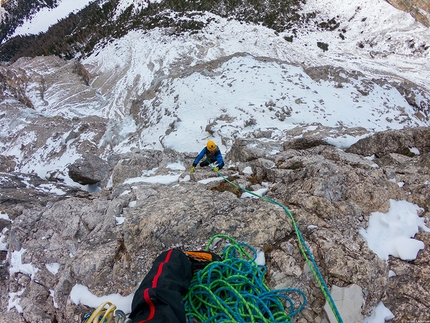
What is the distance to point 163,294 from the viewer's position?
2318mm

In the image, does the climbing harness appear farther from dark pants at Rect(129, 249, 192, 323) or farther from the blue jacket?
the blue jacket

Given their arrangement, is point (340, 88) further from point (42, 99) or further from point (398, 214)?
point (42, 99)

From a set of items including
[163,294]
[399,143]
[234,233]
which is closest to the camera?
[163,294]

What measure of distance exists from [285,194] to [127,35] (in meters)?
32.4

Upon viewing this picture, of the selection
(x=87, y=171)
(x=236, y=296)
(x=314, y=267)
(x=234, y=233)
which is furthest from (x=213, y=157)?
(x=87, y=171)

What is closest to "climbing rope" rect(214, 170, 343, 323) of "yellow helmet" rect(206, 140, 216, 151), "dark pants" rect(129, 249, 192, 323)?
"dark pants" rect(129, 249, 192, 323)

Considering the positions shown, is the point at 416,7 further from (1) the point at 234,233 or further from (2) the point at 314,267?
(1) the point at 234,233

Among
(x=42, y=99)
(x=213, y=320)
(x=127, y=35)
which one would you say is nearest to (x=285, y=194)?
(x=213, y=320)

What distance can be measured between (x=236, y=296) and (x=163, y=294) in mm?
810

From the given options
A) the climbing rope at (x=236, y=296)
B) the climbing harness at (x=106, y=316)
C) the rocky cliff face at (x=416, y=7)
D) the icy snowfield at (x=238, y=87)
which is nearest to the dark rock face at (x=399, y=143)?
the icy snowfield at (x=238, y=87)

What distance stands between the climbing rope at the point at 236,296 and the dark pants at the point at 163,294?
0.20 metres

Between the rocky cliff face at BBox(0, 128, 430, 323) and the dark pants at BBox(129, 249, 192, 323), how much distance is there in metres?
0.81

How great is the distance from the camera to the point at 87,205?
5324 mm

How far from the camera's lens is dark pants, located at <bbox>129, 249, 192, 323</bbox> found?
223 cm
